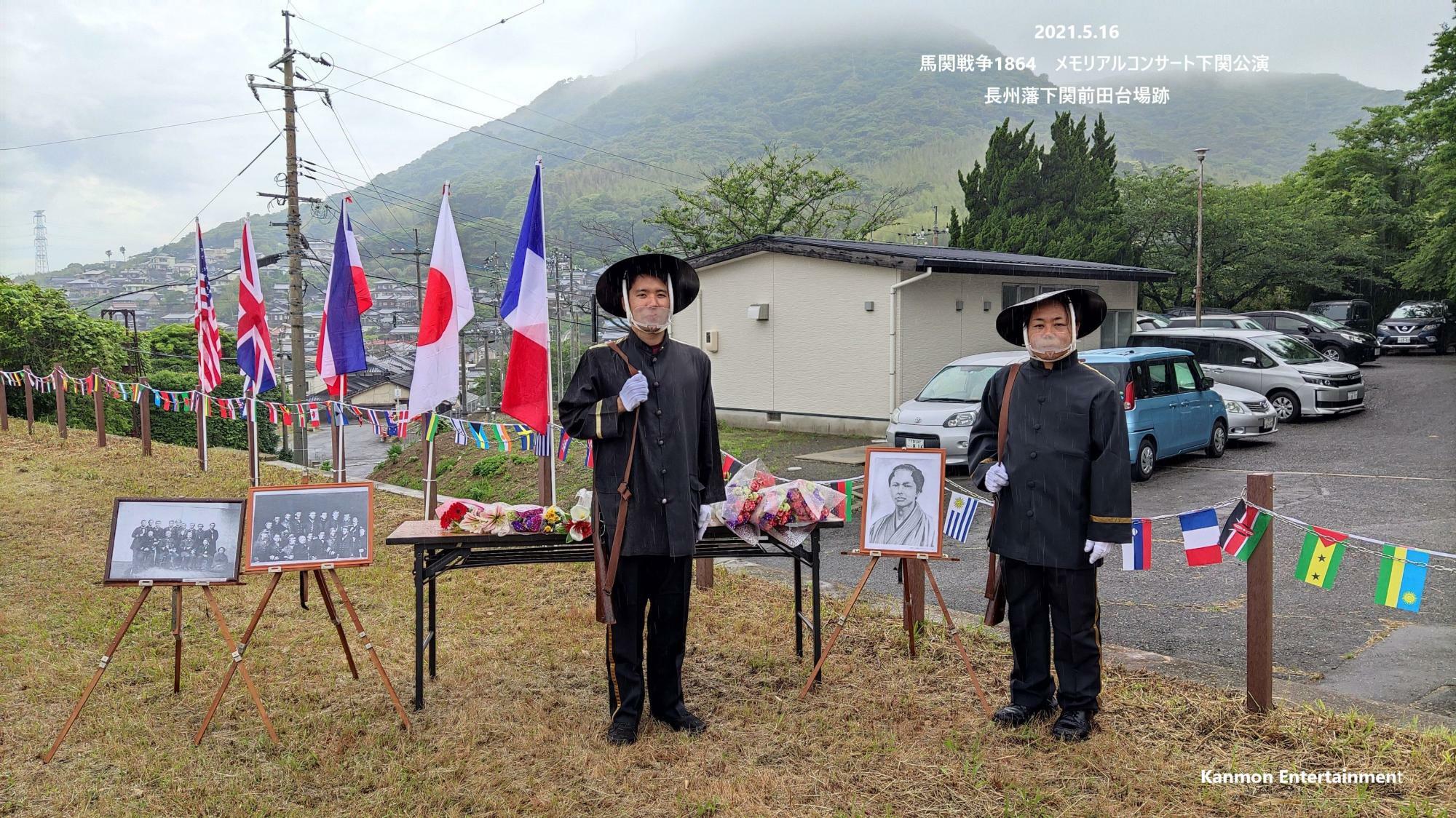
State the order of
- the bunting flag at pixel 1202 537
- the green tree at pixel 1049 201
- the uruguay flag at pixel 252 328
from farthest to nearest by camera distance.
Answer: the green tree at pixel 1049 201 < the uruguay flag at pixel 252 328 < the bunting flag at pixel 1202 537

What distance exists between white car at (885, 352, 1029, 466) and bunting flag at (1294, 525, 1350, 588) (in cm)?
706

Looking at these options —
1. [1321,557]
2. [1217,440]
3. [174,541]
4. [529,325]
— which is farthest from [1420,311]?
[174,541]

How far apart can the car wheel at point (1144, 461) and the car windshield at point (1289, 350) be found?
723 cm

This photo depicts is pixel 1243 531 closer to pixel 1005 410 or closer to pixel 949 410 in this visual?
pixel 1005 410

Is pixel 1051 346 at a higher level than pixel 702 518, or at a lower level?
higher

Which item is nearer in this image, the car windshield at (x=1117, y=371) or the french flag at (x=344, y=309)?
the french flag at (x=344, y=309)

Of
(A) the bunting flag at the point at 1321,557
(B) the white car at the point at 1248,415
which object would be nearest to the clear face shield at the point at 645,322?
(A) the bunting flag at the point at 1321,557

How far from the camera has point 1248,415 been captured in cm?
1439

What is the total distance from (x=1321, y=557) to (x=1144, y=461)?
7.92m

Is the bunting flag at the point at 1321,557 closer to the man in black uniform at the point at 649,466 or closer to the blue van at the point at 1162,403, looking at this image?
the man in black uniform at the point at 649,466

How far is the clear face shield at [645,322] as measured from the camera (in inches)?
163

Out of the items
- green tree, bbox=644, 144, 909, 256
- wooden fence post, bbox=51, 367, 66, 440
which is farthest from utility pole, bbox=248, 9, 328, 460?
green tree, bbox=644, 144, 909, 256

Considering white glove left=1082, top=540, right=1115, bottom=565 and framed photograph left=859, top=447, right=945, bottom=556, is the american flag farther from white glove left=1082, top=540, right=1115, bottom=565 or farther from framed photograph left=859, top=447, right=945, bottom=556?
white glove left=1082, top=540, right=1115, bottom=565

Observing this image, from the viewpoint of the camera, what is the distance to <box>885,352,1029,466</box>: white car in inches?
466
